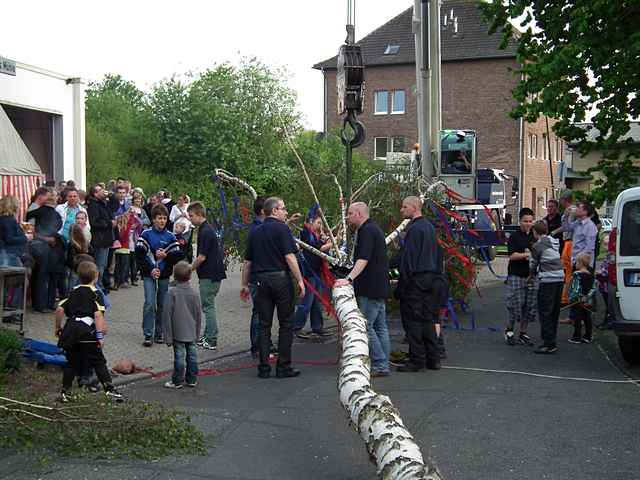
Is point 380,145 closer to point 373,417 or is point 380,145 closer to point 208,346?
point 208,346

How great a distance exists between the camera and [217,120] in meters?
44.4

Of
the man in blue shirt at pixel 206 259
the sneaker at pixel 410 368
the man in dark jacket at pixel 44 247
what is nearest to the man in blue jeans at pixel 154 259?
the man in blue shirt at pixel 206 259

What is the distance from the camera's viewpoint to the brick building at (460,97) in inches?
2083

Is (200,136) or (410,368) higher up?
(200,136)

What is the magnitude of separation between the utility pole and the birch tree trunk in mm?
9337

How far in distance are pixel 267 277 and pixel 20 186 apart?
6.91 m

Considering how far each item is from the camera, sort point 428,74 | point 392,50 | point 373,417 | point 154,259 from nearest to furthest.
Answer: point 373,417
point 154,259
point 428,74
point 392,50

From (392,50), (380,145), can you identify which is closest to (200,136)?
(380,145)

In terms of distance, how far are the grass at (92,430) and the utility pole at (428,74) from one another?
11.4m

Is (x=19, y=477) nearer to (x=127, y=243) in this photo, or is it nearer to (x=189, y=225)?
(x=189, y=225)

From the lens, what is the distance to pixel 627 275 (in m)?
10.1

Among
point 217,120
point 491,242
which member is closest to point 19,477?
point 491,242

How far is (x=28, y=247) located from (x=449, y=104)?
1727 inches

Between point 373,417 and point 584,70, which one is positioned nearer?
point 373,417
